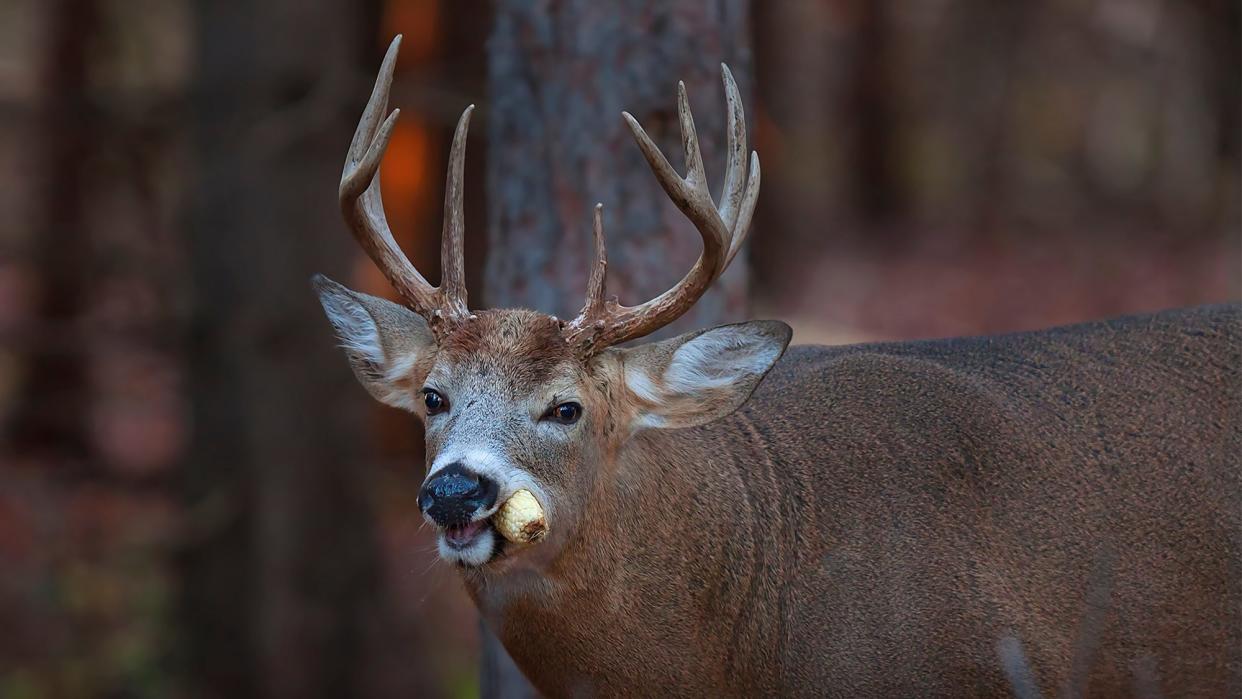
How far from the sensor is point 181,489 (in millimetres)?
10977

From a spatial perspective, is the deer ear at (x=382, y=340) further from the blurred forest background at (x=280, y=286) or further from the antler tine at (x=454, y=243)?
the blurred forest background at (x=280, y=286)

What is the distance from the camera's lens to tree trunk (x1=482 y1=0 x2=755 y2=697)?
6.23 meters

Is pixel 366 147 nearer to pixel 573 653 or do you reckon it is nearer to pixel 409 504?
pixel 573 653

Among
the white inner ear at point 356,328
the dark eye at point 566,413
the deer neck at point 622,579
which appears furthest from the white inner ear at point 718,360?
the white inner ear at point 356,328

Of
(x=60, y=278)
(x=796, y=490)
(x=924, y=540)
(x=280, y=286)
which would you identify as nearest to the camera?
(x=924, y=540)

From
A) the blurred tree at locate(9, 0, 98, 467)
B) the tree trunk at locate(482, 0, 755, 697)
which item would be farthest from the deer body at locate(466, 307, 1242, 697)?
the blurred tree at locate(9, 0, 98, 467)

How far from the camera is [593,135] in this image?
20.6 ft

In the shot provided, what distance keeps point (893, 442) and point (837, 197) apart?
75.9ft

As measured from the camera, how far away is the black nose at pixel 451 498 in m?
4.26

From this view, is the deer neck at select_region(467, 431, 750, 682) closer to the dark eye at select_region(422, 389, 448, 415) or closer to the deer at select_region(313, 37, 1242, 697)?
the deer at select_region(313, 37, 1242, 697)

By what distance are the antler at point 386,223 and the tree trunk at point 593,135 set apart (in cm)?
128

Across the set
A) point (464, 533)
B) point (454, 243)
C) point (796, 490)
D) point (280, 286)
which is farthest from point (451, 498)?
point (280, 286)

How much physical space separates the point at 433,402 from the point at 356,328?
62cm

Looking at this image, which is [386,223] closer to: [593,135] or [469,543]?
[469,543]
